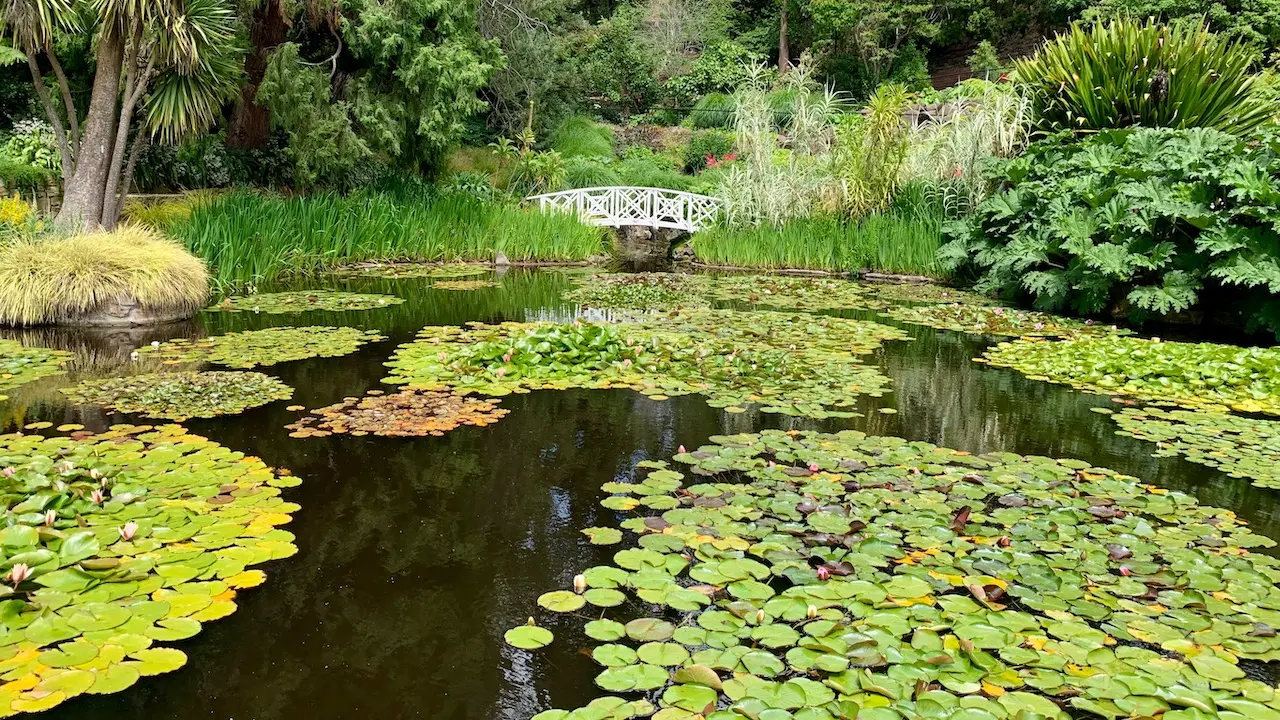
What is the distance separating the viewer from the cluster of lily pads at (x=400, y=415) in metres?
4.27

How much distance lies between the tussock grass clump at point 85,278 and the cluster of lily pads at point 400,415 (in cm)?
330

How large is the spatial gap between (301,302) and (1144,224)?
24.2 ft

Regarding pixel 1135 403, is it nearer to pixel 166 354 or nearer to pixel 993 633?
pixel 993 633

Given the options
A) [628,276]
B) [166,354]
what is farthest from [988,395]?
[628,276]

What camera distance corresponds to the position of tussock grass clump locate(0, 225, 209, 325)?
667 centimetres

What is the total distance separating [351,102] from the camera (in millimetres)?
12406

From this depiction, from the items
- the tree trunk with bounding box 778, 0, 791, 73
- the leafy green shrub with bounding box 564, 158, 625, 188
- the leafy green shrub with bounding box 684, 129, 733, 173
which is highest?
the tree trunk with bounding box 778, 0, 791, 73

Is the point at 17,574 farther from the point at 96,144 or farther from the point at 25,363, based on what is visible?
the point at 96,144

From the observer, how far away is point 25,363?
5.38 meters

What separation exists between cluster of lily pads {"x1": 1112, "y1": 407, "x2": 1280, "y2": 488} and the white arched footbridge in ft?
31.8

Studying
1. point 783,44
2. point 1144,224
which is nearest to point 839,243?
point 1144,224

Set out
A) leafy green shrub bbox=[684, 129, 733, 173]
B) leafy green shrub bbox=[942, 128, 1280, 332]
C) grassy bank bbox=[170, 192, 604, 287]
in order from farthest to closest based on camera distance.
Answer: leafy green shrub bbox=[684, 129, 733, 173], grassy bank bbox=[170, 192, 604, 287], leafy green shrub bbox=[942, 128, 1280, 332]

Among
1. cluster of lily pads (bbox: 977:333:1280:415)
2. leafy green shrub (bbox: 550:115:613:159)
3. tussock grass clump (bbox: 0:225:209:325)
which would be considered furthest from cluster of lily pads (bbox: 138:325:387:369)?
leafy green shrub (bbox: 550:115:613:159)

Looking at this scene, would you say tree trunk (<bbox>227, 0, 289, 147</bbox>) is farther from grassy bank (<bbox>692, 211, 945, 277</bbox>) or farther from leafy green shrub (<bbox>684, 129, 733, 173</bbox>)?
leafy green shrub (<bbox>684, 129, 733, 173</bbox>)
